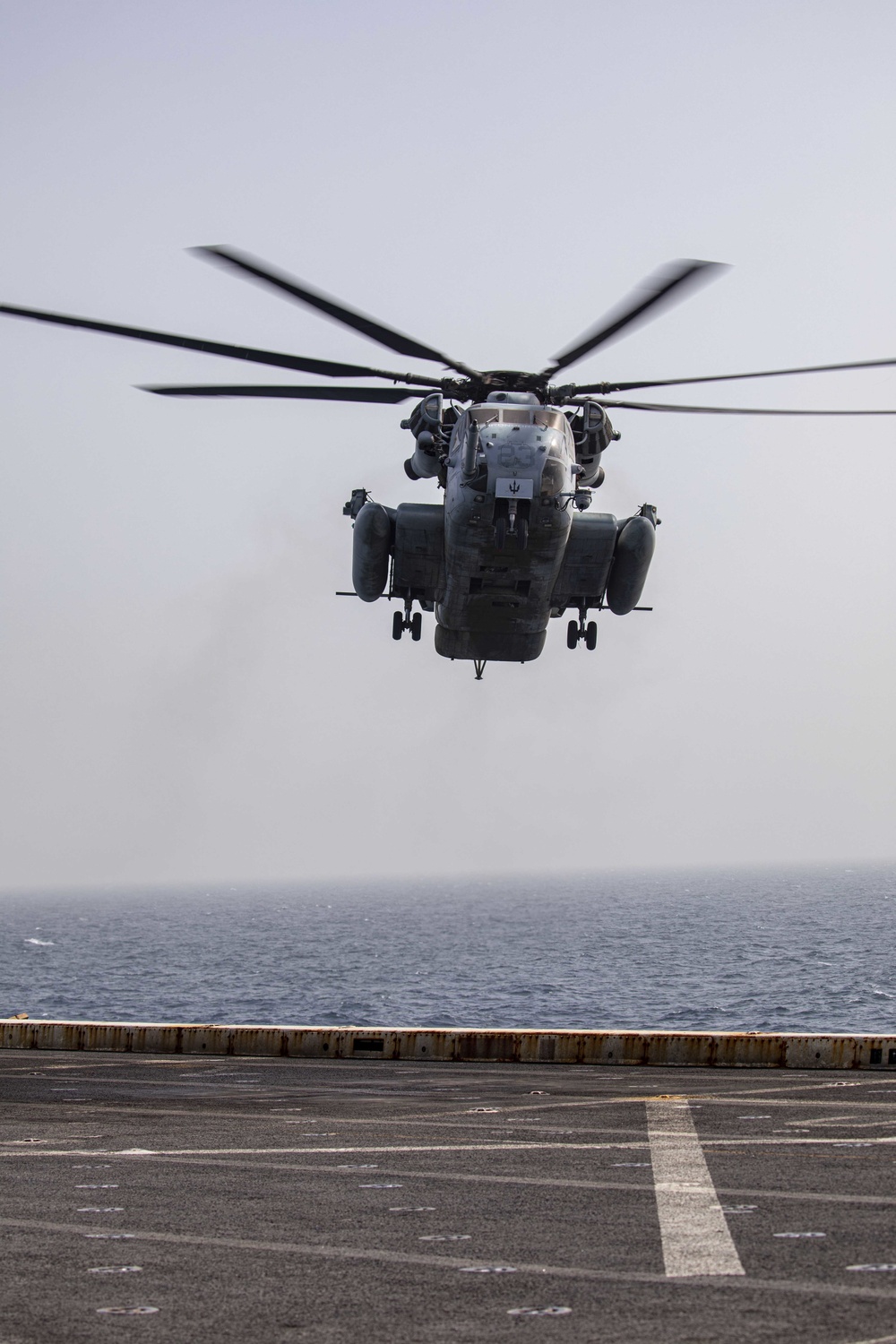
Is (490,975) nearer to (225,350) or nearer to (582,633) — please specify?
(582,633)

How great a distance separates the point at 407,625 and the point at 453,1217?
19.8 m

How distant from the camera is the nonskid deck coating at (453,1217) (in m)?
7.58

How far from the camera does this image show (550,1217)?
1055cm

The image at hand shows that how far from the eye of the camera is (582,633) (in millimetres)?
29656

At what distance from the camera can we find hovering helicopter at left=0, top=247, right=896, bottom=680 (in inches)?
906

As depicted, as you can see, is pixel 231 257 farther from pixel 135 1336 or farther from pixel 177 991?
pixel 177 991

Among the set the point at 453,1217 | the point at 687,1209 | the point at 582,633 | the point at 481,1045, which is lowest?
the point at 481,1045

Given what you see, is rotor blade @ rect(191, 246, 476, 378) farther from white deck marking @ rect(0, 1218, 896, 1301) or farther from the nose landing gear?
white deck marking @ rect(0, 1218, 896, 1301)

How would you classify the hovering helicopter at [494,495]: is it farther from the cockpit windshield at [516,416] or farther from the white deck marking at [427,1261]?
the white deck marking at [427,1261]

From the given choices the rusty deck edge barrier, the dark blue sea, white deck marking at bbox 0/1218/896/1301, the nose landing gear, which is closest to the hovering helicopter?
the nose landing gear

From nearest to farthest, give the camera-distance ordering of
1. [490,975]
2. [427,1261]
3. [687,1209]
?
[427,1261]
[687,1209]
[490,975]

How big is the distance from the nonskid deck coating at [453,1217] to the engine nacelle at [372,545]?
11.2 m

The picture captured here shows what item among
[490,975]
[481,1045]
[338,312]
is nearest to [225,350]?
[338,312]

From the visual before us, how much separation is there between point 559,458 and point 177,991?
64.0 meters
